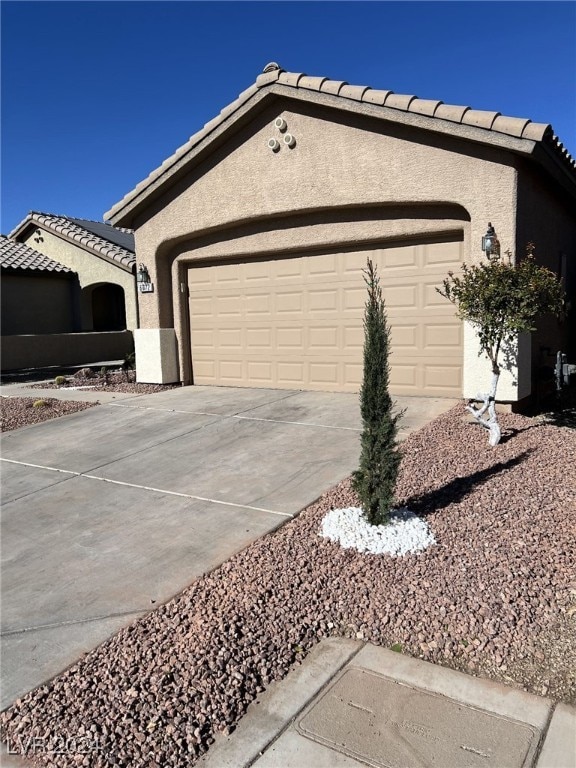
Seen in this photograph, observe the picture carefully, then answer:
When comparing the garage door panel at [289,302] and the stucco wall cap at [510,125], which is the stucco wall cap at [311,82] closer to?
the stucco wall cap at [510,125]

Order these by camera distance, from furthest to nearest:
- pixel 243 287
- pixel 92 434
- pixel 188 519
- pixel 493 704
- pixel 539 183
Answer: pixel 243 287
pixel 539 183
pixel 92 434
pixel 188 519
pixel 493 704

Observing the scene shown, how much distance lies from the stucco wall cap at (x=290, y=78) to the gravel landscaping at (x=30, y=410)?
6070mm

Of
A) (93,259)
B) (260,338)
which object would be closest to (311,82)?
(260,338)

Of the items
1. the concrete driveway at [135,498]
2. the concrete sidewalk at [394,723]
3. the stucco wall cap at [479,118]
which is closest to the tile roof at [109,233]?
the concrete driveway at [135,498]

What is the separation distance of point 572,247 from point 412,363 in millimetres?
4922

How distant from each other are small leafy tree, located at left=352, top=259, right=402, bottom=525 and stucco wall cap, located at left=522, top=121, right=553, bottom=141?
446cm

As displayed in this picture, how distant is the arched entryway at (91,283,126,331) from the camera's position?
22250mm

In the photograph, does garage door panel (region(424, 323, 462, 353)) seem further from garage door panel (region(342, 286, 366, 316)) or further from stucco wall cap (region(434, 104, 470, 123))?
stucco wall cap (region(434, 104, 470, 123))

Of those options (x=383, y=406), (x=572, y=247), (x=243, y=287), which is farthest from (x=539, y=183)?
(x=383, y=406)

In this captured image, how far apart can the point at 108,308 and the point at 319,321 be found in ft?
48.4

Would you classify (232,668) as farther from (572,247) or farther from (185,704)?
(572,247)

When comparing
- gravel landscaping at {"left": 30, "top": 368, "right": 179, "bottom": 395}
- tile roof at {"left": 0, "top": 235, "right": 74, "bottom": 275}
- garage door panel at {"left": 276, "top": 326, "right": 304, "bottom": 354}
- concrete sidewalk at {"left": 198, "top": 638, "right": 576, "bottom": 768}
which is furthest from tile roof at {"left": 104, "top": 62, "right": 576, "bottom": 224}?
tile roof at {"left": 0, "top": 235, "right": 74, "bottom": 275}

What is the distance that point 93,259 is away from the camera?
65.8ft

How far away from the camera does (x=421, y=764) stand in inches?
94.7
